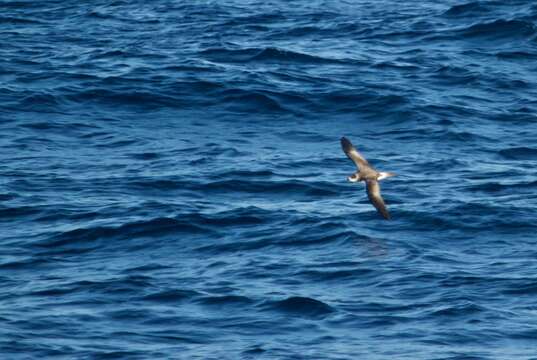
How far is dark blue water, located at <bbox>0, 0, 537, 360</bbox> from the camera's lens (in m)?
22.5

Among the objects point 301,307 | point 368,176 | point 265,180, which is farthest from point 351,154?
point 265,180

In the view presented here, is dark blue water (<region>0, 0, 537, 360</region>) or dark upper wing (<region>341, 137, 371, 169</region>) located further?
dark upper wing (<region>341, 137, 371, 169</region>)

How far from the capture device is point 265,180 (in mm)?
28781

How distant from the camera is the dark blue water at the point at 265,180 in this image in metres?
22.5

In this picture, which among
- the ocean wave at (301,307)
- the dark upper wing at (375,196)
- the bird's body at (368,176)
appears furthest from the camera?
the bird's body at (368,176)

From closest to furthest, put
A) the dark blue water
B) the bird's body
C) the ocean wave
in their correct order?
1. the dark blue water
2. the ocean wave
3. the bird's body

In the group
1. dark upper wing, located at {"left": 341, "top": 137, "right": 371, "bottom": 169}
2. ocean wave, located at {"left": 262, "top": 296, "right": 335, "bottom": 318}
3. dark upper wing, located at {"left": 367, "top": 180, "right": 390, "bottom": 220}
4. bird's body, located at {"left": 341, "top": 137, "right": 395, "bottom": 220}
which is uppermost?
dark upper wing, located at {"left": 341, "top": 137, "right": 371, "bottom": 169}

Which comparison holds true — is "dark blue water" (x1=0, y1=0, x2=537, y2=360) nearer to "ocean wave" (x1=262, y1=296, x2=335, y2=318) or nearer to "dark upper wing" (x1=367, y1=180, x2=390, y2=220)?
"ocean wave" (x1=262, y1=296, x2=335, y2=318)

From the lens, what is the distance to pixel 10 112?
3303 centimetres

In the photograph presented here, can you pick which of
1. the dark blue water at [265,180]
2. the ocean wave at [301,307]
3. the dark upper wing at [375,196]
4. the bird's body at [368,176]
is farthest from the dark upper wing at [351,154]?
the ocean wave at [301,307]

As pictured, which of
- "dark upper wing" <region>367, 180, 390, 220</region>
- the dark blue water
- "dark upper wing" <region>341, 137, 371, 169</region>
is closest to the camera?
the dark blue water

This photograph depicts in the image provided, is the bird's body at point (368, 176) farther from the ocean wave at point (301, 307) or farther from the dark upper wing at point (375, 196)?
the ocean wave at point (301, 307)

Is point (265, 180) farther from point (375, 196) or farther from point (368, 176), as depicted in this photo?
point (375, 196)

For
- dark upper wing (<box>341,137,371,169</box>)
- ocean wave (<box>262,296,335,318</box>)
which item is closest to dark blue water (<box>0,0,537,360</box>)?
ocean wave (<box>262,296,335,318</box>)
